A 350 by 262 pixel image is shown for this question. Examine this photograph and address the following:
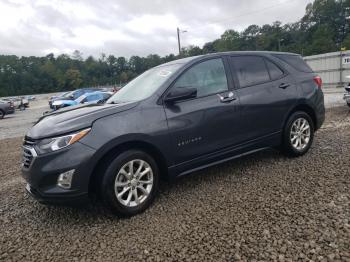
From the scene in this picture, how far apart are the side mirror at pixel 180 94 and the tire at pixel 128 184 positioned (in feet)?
2.36

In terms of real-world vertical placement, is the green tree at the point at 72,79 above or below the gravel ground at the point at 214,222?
above

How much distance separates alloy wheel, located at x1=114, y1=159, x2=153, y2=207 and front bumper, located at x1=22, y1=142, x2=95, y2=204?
1.13 ft

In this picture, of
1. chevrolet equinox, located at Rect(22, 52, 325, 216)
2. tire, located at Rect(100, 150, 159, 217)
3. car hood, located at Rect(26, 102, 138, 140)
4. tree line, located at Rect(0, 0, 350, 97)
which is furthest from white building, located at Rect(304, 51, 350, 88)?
tree line, located at Rect(0, 0, 350, 97)

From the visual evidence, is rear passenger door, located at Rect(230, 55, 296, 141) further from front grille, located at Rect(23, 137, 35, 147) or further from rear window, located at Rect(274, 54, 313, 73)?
front grille, located at Rect(23, 137, 35, 147)

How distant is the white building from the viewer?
782 inches

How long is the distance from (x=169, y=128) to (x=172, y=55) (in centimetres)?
8676

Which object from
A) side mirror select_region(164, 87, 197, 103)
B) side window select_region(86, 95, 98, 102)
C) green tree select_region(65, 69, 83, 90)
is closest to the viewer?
side mirror select_region(164, 87, 197, 103)

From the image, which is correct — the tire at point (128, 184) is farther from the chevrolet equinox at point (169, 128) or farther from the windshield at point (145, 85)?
the windshield at point (145, 85)

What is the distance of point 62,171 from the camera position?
301cm

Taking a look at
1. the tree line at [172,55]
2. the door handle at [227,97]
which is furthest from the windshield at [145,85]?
the tree line at [172,55]

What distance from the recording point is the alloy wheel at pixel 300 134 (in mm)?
4703

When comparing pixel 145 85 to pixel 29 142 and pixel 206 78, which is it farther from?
pixel 29 142

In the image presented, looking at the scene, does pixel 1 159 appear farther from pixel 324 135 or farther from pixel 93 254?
pixel 324 135

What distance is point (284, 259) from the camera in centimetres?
242
